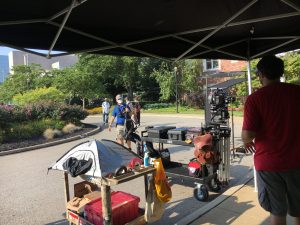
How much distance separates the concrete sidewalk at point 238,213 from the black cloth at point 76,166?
1.82 metres

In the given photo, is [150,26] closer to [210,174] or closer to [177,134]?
[177,134]

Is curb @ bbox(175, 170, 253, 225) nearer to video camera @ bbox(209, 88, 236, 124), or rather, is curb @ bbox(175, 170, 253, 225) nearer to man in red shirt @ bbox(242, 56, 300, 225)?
video camera @ bbox(209, 88, 236, 124)

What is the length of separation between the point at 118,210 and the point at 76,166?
31.0 inches

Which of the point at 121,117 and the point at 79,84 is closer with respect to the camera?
the point at 121,117

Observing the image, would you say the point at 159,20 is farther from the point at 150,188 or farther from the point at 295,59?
the point at 295,59

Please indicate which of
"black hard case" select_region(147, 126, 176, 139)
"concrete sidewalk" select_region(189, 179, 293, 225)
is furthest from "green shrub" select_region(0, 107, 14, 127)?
"concrete sidewalk" select_region(189, 179, 293, 225)

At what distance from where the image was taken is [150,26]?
4402 mm

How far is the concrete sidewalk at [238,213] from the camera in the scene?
4.57 m

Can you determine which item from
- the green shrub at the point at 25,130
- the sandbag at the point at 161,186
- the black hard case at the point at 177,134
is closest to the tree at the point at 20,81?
the green shrub at the point at 25,130

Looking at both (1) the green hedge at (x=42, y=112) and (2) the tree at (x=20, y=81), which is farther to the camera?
(2) the tree at (x=20, y=81)

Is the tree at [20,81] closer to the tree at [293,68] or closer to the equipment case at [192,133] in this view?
the tree at [293,68]

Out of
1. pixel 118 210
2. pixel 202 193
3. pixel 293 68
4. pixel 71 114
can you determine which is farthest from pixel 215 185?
pixel 293 68

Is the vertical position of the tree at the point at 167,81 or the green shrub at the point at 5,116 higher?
the tree at the point at 167,81

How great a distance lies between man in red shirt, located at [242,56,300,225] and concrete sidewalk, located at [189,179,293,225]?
1.62m
